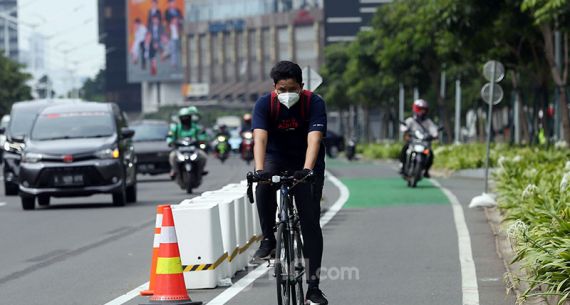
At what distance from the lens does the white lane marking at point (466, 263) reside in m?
11.5

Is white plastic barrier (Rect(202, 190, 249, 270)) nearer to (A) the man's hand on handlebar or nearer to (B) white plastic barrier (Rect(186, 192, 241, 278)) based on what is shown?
(B) white plastic barrier (Rect(186, 192, 241, 278))

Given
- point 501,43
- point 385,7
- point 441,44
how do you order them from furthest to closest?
point 385,7, point 441,44, point 501,43

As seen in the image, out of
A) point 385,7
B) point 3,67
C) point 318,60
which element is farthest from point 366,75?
point 318,60

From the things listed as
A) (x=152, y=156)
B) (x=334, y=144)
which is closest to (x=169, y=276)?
(x=152, y=156)

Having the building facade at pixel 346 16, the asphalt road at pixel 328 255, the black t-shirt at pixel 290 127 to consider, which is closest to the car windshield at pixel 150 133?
the asphalt road at pixel 328 255

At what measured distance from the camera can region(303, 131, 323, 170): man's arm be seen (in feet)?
32.5

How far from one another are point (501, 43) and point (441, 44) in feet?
12.5

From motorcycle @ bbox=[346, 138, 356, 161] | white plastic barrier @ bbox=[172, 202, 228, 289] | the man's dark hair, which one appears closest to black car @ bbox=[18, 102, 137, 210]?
white plastic barrier @ bbox=[172, 202, 228, 289]

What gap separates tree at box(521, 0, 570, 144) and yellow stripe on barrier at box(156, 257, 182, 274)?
15.2m

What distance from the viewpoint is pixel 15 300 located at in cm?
1159

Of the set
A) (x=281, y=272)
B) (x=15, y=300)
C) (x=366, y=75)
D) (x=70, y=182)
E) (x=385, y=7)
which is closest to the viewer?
(x=281, y=272)

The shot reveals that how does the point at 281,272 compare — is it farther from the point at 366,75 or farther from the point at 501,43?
the point at 366,75

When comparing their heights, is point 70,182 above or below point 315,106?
below

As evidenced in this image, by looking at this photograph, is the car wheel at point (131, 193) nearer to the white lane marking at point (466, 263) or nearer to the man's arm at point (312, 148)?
the white lane marking at point (466, 263)
